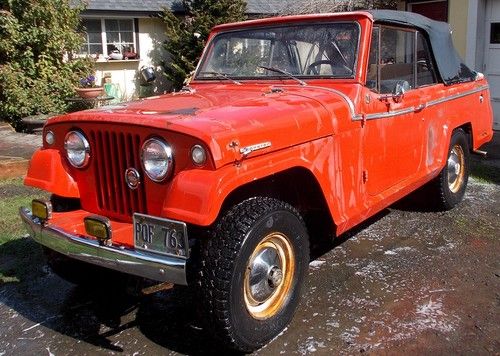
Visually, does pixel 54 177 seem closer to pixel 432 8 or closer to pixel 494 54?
pixel 494 54

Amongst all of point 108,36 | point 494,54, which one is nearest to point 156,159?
point 494,54

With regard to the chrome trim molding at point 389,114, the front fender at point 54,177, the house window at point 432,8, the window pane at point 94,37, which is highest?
the house window at point 432,8

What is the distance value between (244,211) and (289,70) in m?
1.60

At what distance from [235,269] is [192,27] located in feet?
34.6

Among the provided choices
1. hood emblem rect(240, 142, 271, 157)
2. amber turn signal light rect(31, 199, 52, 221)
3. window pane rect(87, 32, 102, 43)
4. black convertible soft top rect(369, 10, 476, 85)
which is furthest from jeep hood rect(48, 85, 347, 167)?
window pane rect(87, 32, 102, 43)

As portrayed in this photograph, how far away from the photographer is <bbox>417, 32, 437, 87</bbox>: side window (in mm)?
4551

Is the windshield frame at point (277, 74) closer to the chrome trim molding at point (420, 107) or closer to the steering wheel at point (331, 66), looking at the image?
the steering wheel at point (331, 66)

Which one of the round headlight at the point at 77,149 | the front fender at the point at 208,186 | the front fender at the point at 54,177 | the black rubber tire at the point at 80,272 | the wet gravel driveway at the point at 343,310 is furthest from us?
the black rubber tire at the point at 80,272

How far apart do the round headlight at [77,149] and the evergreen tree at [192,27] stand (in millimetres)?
9266

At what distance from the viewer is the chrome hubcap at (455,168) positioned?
5238 mm

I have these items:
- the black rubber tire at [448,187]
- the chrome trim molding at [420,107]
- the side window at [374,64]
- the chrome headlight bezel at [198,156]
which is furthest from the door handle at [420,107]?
the chrome headlight bezel at [198,156]

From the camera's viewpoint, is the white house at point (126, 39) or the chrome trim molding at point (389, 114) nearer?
the chrome trim molding at point (389, 114)

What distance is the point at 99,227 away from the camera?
273 cm

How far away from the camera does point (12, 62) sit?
394 inches
